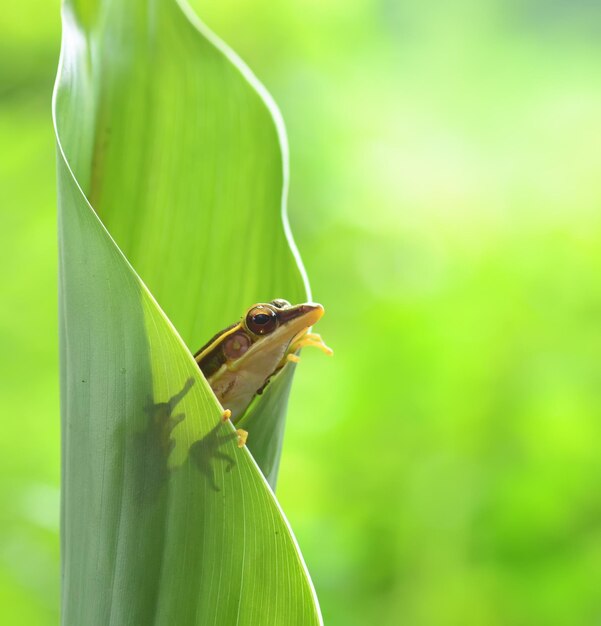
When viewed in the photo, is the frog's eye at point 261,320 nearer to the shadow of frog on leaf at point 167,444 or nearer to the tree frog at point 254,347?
the tree frog at point 254,347

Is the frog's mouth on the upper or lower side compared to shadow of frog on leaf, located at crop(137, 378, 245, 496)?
upper

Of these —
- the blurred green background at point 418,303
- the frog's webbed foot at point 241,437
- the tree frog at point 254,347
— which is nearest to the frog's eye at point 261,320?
the tree frog at point 254,347

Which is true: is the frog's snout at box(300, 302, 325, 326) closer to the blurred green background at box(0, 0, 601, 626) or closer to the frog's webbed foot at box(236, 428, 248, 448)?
the frog's webbed foot at box(236, 428, 248, 448)

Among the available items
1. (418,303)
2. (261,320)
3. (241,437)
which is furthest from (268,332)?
(418,303)

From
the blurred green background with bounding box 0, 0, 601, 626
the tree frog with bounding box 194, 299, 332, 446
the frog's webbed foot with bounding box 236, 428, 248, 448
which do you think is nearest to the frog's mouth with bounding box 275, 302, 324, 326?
the tree frog with bounding box 194, 299, 332, 446

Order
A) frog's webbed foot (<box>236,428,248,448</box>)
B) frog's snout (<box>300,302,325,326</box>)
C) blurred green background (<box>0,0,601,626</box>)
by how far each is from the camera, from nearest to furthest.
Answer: frog's webbed foot (<box>236,428,248,448</box>), frog's snout (<box>300,302,325,326</box>), blurred green background (<box>0,0,601,626</box>)

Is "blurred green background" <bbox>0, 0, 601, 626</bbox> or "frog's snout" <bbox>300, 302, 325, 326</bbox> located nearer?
"frog's snout" <bbox>300, 302, 325, 326</bbox>

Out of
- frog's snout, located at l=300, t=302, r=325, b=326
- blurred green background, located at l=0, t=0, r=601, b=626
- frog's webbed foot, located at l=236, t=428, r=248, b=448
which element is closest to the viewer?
frog's webbed foot, located at l=236, t=428, r=248, b=448
